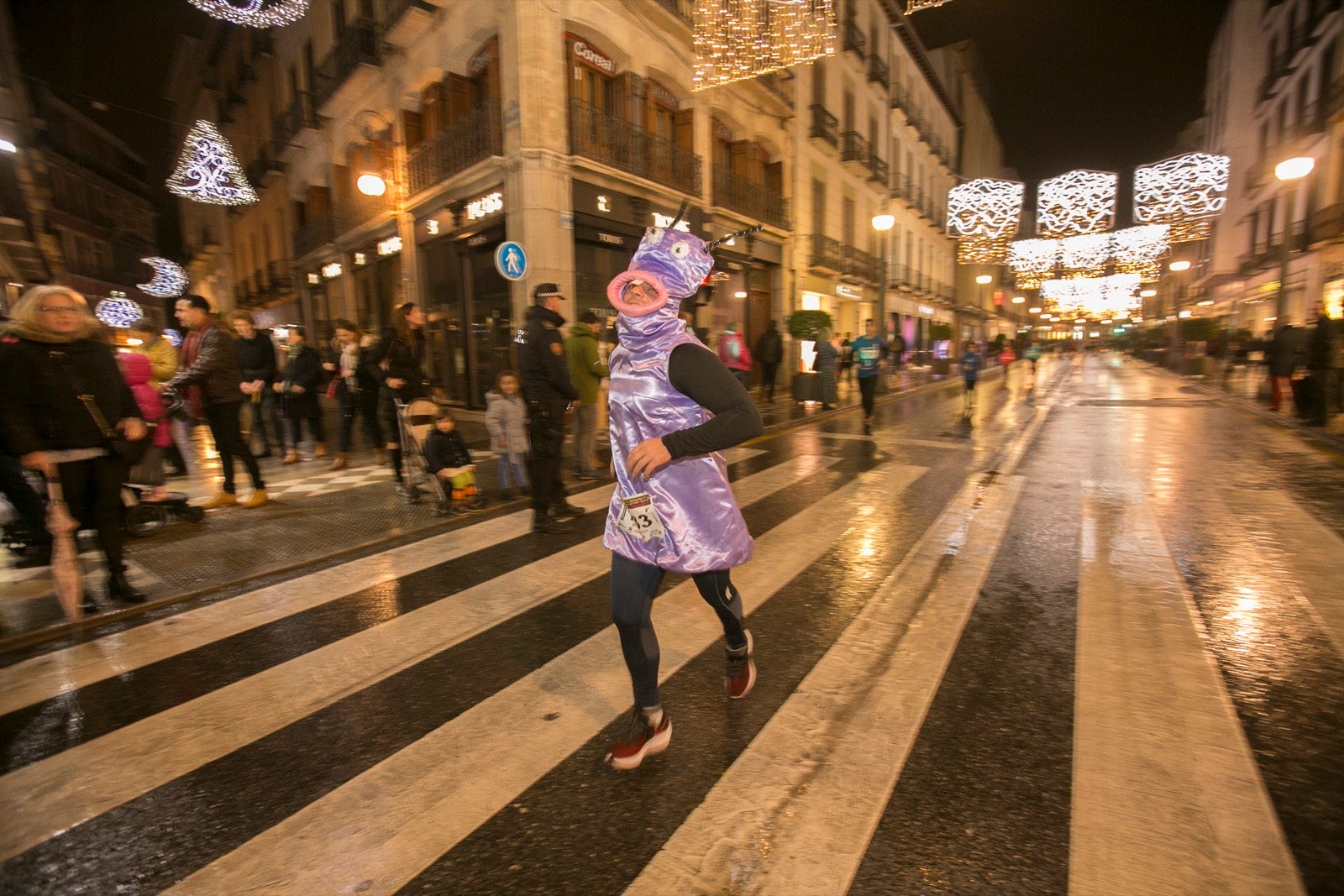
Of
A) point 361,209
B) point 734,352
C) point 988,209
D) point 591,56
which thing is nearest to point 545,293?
point 734,352

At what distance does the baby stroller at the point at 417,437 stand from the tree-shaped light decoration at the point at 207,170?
10130 mm

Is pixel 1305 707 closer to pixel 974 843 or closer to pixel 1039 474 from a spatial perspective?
pixel 974 843

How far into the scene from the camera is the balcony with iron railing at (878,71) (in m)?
26.8

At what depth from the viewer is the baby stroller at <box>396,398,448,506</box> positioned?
6027 mm

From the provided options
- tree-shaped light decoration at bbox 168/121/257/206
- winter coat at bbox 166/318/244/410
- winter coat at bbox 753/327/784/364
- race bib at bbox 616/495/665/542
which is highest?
tree-shaped light decoration at bbox 168/121/257/206

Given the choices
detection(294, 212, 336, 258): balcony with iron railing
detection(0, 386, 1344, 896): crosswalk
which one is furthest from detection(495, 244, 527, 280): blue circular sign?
detection(294, 212, 336, 258): balcony with iron railing

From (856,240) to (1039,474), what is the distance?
2308cm

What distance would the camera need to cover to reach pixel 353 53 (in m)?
15.8

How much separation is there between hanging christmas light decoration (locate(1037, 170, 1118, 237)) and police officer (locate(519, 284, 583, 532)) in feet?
67.7

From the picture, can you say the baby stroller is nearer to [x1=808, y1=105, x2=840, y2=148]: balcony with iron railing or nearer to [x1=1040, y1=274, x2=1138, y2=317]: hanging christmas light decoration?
[x1=808, y1=105, x2=840, y2=148]: balcony with iron railing

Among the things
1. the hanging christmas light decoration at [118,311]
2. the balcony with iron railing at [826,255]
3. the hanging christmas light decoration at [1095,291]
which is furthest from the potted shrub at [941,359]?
the hanging christmas light decoration at [118,311]

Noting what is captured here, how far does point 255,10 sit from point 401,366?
18.2 ft

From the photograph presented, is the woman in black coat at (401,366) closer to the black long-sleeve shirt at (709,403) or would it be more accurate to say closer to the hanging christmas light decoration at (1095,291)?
the black long-sleeve shirt at (709,403)

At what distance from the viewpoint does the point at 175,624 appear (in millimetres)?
3641
